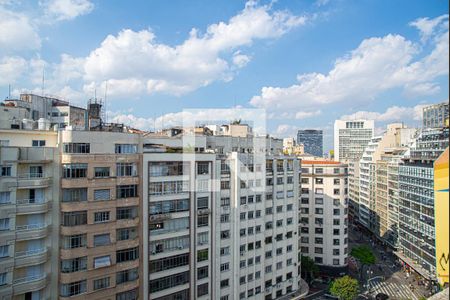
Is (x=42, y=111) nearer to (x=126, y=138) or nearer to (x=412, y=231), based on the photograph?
(x=126, y=138)

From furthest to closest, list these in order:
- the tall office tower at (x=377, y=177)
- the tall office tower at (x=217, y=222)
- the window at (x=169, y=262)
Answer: the tall office tower at (x=377, y=177), the tall office tower at (x=217, y=222), the window at (x=169, y=262)

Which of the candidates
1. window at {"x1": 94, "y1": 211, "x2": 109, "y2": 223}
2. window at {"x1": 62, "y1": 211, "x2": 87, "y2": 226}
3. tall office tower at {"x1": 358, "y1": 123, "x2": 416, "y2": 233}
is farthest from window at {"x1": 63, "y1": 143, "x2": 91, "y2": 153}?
tall office tower at {"x1": 358, "y1": 123, "x2": 416, "y2": 233}

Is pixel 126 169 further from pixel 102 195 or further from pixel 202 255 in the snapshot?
pixel 202 255

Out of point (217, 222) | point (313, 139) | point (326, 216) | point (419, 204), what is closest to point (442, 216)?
point (217, 222)

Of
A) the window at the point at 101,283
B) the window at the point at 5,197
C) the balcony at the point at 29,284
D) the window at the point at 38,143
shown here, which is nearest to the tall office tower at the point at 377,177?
the window at the point at 101,283

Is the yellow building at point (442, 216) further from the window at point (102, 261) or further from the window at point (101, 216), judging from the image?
the window at point (102, 261)

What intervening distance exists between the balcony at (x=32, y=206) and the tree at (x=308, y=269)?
102 feet

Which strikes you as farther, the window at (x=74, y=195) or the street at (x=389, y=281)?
the street at (x=389, y=281)

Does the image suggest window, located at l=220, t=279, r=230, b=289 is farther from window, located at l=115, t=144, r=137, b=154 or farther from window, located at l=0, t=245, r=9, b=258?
window, located at l=0, t=245, r=9, b=258

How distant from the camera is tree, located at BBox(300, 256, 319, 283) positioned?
40969mm

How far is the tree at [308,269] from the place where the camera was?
4097 centimetres

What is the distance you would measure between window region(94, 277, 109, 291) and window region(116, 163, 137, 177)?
7204 millimetres

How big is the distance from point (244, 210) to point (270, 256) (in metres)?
6.50

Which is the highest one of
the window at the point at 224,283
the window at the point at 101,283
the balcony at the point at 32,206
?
the balcony at the point at 32,206
